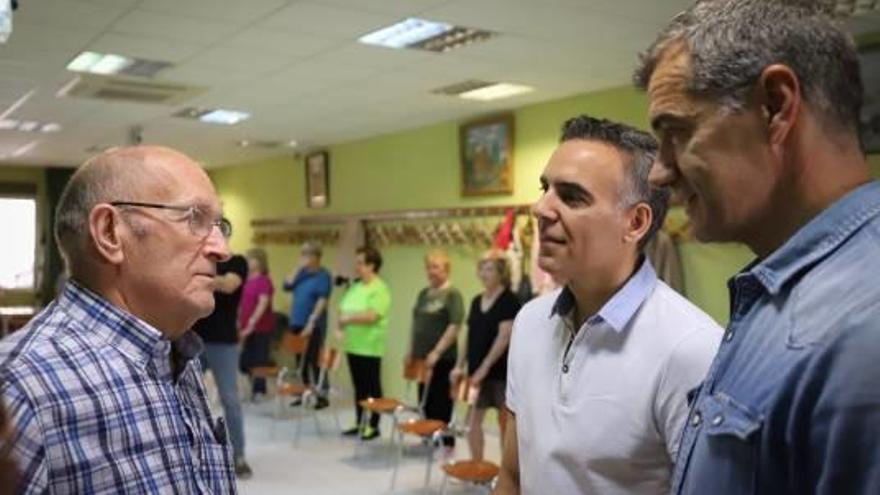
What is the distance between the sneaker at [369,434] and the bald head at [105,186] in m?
4.59

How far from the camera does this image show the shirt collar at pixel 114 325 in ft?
3.83

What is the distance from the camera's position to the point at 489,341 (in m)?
4.53

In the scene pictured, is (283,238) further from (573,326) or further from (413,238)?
(573,326)

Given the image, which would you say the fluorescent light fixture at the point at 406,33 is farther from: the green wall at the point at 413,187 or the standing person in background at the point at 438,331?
the standing person in background at the point at 438,331

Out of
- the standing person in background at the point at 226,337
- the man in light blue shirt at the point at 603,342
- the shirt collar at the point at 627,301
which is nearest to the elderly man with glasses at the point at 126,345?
the man in light blue shirt at the point at 603,342

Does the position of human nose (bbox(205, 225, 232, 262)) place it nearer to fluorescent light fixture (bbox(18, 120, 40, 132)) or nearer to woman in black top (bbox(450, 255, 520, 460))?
woman in black top (bbox(450, 255, 520, 460))

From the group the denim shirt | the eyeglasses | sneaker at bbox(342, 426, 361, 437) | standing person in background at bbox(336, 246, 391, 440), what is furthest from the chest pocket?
sneaker at bbox(342, 426, 361, 437)

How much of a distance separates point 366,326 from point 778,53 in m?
5.00

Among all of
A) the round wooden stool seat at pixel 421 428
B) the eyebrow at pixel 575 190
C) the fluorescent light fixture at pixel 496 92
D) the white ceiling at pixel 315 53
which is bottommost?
the round wooden stool seat at pixel 421 428

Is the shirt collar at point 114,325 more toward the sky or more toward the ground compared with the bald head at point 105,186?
more toward the ground

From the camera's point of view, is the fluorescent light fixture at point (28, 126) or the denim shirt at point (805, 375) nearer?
the denim shirt at point (805, 375)

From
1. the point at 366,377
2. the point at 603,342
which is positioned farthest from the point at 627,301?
the point at 366,377

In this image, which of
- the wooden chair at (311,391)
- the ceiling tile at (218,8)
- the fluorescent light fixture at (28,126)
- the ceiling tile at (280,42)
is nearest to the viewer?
the ceiling tile at (218,8)

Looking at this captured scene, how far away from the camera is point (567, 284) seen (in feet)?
4.56
